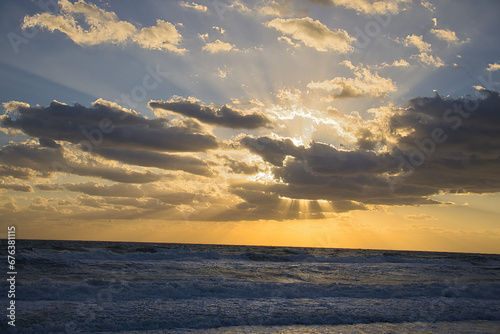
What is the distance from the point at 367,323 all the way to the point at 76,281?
20.1 m

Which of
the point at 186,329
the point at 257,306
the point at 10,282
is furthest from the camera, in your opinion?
the point at 10,282

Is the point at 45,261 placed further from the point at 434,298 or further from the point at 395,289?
the point at 434,298

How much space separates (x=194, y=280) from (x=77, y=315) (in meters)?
11.1

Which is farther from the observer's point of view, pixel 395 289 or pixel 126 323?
pixel 395 289

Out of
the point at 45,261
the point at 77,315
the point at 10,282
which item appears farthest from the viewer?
the point at 45,261

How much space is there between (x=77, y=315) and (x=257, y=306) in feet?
30.6

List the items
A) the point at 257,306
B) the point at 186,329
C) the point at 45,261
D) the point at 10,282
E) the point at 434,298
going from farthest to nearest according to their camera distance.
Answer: the point at 45,261
the point at 434,298
the point at 10,282
the point at 257,306
the point at 186,329

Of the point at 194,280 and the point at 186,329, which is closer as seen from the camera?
the point at 186,329

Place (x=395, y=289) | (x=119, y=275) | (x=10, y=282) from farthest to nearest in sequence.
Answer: (x=119, y=275)
(x=395, y=289)
(x=10, y=282)

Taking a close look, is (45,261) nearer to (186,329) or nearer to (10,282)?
(10,282)

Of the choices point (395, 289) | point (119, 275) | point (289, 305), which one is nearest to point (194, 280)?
point (119, 275)

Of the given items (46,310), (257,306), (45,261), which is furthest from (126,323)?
(45,261)

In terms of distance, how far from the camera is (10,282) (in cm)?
2223

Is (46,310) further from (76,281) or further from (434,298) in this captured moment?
(434,298)
